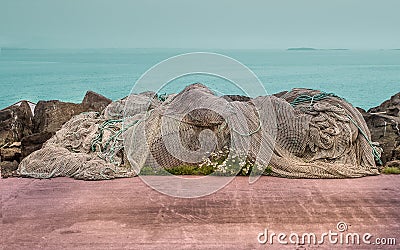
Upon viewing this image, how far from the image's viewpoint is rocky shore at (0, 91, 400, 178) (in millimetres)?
6660

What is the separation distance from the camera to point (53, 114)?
311 inches

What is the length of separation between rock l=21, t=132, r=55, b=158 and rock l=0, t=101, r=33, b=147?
797 mm

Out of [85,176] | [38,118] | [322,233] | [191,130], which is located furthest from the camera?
[38,118]

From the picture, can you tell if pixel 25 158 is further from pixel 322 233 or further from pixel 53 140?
pixel 322 233

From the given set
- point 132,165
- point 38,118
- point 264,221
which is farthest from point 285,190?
point 38,118

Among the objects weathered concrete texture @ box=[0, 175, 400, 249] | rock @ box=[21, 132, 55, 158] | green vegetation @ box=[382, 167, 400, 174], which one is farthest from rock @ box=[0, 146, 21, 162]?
green vegetation @ box=[382, 167, 400, 174]

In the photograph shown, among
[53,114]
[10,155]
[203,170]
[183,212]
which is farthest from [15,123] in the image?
[183,212]

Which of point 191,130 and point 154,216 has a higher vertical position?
point 191,130

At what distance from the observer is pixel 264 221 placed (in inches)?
177

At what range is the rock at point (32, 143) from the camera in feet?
21.9

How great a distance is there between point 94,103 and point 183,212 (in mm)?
4143

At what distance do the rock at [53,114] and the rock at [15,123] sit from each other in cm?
13

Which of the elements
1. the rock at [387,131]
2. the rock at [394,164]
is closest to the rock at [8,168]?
the rock at [394,164]

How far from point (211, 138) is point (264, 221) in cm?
184
